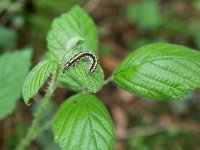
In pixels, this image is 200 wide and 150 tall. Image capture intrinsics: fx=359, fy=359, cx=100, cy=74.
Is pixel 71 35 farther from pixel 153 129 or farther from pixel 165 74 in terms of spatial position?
pixel 153 129

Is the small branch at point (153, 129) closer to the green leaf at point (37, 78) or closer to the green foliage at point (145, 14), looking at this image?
the green foliage at point (145, 14)

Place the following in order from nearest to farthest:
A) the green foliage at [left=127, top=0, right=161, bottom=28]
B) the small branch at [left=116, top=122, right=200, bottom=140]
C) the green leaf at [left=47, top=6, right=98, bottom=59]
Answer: the green leaf at [left=47, top=6, right=98, bottom=59] → the small branch at [left=116, top=122, right=200, bottom=140] → the green foliage at [left=127, top=0, right=161, bottom=28]

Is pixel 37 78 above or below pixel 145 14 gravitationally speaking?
above

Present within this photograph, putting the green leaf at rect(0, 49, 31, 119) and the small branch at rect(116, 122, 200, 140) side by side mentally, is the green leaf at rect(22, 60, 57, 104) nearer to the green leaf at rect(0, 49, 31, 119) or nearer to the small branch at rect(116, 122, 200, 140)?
the green leaf at rect(0, 49, 31, 119)

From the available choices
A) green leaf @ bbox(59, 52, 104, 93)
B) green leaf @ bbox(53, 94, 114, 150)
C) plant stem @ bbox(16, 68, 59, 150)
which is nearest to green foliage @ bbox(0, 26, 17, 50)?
plant stem @ bbox(16, 68, 59, 150)

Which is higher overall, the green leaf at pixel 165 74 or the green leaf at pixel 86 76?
the green leaf at pixel 86 76

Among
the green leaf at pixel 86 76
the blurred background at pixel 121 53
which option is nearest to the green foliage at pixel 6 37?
the blurred background at pixel 121 53

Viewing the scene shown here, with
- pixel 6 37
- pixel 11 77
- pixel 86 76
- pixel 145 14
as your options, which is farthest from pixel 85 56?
pixel 145 14
